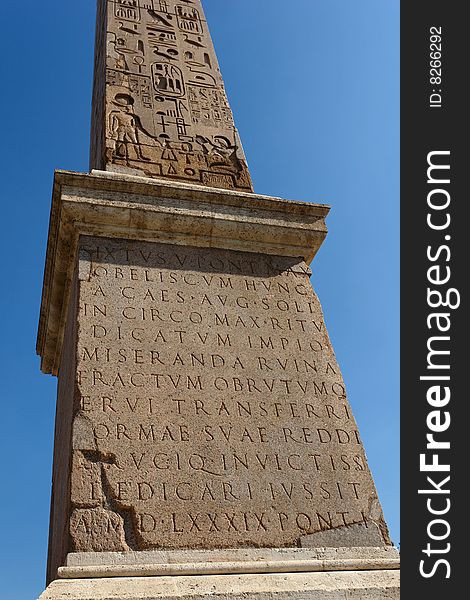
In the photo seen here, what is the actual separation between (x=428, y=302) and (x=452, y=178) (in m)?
0.77

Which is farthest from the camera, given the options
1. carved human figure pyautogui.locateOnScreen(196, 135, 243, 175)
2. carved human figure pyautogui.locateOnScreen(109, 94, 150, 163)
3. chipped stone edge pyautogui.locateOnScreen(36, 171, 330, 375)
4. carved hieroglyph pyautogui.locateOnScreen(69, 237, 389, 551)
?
carved human figure pyautogui.locateOnScreen(196, 135, 243, 175)

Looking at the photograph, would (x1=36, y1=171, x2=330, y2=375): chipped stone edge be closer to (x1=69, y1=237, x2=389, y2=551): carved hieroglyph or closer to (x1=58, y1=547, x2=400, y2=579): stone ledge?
(x1=69, y1=237, x2=389, y2=551): carved hieroglyph

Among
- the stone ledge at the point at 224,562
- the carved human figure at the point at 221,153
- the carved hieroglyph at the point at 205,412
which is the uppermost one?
the carved human figure at the point at 221,153

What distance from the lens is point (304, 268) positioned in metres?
4.48

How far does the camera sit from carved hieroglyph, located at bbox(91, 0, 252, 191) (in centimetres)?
479

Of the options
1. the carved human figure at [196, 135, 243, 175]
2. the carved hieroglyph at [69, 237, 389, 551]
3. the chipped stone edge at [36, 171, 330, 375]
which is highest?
the carved human figure at [196, 135, 243, 175]

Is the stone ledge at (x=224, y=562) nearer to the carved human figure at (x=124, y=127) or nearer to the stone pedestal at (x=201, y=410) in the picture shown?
the stone pedestal at (x=201, y=410)

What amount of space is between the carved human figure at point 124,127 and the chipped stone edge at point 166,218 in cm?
44

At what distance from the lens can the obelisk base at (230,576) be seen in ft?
8.69

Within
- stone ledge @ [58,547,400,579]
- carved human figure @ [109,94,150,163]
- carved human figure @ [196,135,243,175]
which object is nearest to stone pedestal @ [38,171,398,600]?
stone ledge @ [58,547,400,579]

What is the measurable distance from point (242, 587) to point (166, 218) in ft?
7.72

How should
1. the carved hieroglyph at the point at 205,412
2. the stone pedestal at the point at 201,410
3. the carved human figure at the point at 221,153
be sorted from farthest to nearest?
the carved human figure at the point at 221,153
the carved hieroglyph at the point at 205,412
the stone pedestal at the point at 201,410

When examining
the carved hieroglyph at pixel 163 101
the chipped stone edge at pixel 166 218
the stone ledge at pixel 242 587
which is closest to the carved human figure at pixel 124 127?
the carved hieroglyph at pixel 163 101

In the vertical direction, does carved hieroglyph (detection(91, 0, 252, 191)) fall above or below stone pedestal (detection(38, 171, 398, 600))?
above
